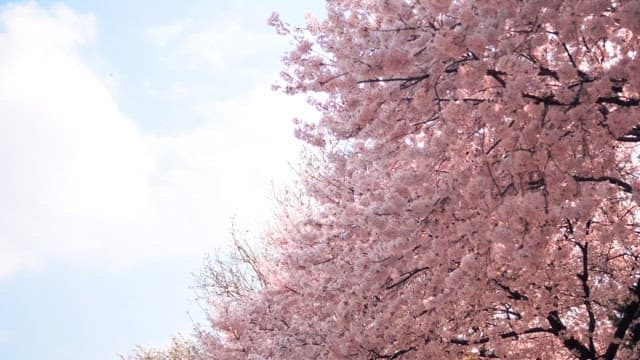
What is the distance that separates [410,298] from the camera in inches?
266

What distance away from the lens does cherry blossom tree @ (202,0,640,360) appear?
4.76m

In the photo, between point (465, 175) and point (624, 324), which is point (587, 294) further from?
point (465, 175)

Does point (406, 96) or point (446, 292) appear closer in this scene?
point (406, 96)

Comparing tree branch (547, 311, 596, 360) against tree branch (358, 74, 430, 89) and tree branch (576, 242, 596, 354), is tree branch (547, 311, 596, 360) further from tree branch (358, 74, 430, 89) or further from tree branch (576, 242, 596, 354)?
tree branch (358, 74, 430, 89)

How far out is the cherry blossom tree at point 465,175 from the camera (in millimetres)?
4758

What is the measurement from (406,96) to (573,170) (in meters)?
1.33

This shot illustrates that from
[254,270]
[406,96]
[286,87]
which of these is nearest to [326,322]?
[286,87]

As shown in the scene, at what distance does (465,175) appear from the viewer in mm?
5246

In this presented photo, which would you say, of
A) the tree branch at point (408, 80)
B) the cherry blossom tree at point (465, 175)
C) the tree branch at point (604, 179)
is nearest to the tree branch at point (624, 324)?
the cherry blossom tree at point (465, 175)

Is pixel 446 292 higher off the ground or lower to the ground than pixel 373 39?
lower

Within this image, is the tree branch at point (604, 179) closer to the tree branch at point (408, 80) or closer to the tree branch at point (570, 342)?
the tree branch at point (408, 80)

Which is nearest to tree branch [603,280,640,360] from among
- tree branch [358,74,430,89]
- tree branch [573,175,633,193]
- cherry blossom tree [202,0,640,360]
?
cherry blossom tree [202,0,640,360]

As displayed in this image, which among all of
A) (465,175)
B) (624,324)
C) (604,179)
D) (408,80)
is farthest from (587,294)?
(408,80)

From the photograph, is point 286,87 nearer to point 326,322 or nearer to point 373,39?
point 373,39
